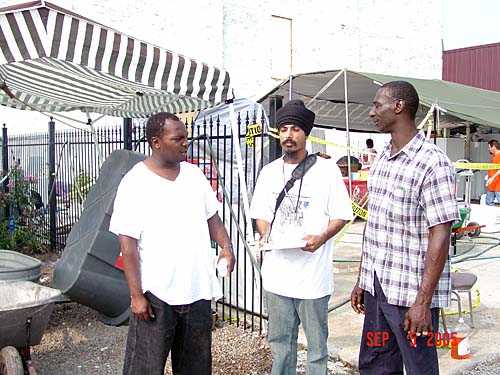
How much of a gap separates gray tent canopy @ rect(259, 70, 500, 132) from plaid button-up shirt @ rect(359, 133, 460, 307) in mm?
4888

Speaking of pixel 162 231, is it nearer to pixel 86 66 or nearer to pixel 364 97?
pixel 86 66

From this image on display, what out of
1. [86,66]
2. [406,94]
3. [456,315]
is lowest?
[456,315]

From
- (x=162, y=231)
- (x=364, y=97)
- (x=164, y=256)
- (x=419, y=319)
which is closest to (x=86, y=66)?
(x=162, y=231)

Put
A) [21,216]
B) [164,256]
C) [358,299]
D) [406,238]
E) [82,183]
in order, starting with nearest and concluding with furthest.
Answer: [406,238]
[164,256]
[358,299]
[82,183]
[21,216]

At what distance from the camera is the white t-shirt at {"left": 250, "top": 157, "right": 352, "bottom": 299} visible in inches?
127

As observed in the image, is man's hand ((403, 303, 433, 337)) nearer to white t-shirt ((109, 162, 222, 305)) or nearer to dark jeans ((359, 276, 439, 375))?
dark jeans ((359, 276, 439, 375))

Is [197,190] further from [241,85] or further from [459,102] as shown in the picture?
[241,85]

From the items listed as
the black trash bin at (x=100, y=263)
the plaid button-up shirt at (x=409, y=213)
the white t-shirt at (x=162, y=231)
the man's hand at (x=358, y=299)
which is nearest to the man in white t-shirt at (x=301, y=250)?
the man's hand at (x=358, y=299)

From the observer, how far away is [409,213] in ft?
8.87

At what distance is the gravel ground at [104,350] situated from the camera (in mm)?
4500

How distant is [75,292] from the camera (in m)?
4.96

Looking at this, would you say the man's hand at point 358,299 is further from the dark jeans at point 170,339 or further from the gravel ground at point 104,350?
the gravel ground at point 104,350

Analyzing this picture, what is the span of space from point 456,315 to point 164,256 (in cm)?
418

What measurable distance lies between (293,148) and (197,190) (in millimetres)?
642
